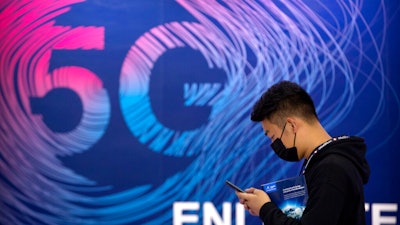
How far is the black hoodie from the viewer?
143 centimetres

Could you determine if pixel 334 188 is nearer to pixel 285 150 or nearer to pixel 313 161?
pixel 313 161

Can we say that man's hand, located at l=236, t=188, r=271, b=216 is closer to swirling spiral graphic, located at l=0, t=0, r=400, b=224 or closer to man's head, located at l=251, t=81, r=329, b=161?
man's head, located at l=251, t=81, r=329, b=161

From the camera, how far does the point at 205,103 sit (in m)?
3.47

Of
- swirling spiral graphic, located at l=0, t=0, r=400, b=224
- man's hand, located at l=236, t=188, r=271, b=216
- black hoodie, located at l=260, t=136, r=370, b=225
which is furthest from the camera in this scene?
swirling spiral graphic, located at l=0, t=0, r=400, b=224

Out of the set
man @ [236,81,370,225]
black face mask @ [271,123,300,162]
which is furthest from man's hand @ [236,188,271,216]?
black face mask @ [271,123,300,162]

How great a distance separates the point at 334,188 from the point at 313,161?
148 mm

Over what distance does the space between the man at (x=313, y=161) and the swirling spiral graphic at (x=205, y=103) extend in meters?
1.71

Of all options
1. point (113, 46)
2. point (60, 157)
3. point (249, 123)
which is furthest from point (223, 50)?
point (60, 157)

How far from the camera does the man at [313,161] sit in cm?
144

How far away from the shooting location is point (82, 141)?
3475mm

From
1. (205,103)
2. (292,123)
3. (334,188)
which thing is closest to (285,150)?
(292,123)

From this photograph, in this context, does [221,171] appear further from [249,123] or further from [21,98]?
[21,98]

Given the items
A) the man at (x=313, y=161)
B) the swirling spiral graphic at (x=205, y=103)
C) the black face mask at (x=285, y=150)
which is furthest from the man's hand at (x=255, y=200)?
the swirling spiral graphic at (x=205, y=103)

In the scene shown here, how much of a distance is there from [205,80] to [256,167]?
2.30 feet
